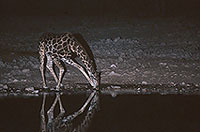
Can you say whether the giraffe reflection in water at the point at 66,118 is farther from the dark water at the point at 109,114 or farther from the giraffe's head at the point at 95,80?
the giraffe's head at the point at 95,80

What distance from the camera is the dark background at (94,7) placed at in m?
25.9

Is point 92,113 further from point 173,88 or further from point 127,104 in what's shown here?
point 173,88

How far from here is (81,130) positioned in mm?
6277

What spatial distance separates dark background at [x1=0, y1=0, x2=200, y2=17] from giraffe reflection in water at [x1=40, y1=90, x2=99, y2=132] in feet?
57.0

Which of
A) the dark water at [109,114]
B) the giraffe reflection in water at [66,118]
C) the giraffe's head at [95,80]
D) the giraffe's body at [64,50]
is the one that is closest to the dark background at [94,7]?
the giraffe's body at [64,50]

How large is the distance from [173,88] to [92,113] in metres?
2.71

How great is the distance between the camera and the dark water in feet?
20.9

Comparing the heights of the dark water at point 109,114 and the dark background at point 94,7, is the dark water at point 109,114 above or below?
below

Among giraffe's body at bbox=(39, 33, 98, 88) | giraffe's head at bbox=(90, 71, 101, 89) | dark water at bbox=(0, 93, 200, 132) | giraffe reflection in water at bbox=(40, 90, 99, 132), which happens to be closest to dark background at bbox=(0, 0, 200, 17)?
giraffe's body at bbox=(39, 33, 98, 88)

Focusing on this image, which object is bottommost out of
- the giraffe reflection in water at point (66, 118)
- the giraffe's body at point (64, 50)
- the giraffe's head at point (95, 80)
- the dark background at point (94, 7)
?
the giraffe reflection in water at point (66, 118)

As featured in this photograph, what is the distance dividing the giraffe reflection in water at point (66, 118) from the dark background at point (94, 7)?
1738 centimetres

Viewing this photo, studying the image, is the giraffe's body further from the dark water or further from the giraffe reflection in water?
the giraffe reflection in water

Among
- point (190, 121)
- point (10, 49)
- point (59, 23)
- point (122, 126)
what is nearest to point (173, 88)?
point (190, 121)

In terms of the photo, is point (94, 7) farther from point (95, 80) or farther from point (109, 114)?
point (109, 114)
